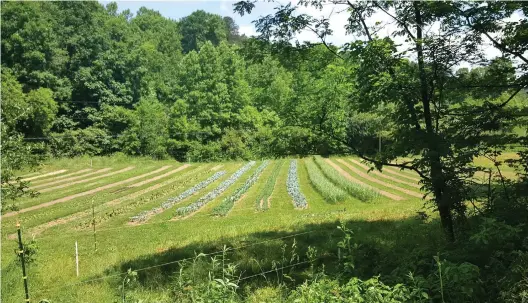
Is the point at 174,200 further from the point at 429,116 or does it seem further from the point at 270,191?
the point at 429,116

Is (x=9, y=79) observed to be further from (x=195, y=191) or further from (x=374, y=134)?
(x=374, y=134)

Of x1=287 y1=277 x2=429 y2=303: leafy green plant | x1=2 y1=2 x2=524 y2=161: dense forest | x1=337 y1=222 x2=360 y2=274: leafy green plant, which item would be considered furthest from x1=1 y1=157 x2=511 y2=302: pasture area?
x1=2 y1=2 x2=524 y2=161: dense forest

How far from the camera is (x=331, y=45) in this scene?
8.85 m

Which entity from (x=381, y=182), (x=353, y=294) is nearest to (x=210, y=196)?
(x=381, y=182)

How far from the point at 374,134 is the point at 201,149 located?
137 feet

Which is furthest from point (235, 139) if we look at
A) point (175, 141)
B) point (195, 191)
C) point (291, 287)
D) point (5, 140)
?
point (291, 287)

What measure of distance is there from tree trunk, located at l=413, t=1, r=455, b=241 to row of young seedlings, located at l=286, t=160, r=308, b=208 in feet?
42.6

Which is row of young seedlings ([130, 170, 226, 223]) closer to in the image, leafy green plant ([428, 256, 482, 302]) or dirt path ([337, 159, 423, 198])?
dirt path ([337, 159, 423, 198])

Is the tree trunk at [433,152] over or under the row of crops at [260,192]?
over

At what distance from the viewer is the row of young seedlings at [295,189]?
67.2 ft

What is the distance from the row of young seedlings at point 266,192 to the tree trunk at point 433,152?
534 inches

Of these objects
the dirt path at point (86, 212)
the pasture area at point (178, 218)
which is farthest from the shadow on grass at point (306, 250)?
the dirt path at point (86, 212)

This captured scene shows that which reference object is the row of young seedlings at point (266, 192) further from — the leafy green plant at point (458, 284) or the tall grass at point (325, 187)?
the leafy green plant at point (458, 284)

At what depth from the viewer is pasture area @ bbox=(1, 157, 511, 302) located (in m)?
8.08
